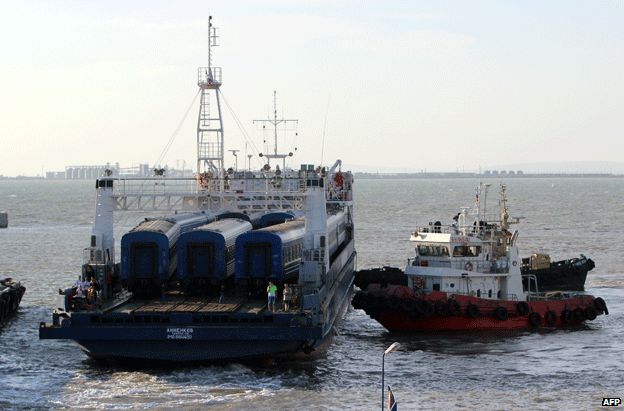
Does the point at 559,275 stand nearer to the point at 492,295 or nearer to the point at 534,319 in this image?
the point at 492,295

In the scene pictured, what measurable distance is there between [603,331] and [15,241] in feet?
204

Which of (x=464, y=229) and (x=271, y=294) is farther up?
(x=464, y=229)

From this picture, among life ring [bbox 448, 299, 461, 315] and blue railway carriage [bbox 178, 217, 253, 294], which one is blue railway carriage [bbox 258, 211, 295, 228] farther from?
blue railway carriage [bbox 178, 217, 253, 294]

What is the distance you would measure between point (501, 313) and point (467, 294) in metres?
1.65

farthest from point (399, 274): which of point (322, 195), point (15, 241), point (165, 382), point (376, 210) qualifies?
point (376, 210)

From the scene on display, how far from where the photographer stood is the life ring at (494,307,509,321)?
43438 millimetres

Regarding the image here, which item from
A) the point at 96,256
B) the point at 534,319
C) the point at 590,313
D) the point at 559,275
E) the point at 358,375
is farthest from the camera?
the point at 559,275

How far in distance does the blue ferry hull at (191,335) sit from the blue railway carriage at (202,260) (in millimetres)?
4134

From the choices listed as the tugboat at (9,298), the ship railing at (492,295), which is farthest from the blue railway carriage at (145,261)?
the ship railing at (492,295)

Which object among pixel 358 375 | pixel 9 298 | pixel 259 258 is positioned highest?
pixel 259 258

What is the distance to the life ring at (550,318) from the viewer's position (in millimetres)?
44625

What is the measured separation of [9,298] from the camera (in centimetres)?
4722

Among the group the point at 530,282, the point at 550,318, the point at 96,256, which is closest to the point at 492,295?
the point at 550,318

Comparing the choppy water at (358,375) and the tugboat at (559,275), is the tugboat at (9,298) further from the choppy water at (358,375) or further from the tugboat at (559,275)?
the tugboat at (559,275)
